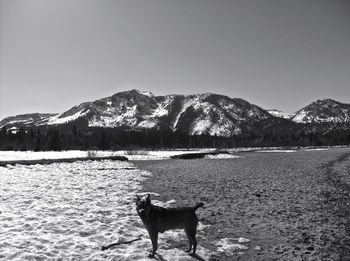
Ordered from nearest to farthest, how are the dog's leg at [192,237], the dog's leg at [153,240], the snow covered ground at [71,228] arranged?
the dog's leg at [153,240], the snow covered ground at [71,228], the dog's leg at [192,237]

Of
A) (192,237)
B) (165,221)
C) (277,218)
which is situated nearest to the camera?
(165,221)

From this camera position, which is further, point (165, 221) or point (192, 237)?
point (192, 237)

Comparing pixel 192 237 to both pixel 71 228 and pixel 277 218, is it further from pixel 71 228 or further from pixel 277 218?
pixel 277 218

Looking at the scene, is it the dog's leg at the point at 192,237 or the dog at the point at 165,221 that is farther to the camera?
the dog's leg at the point at 192,237

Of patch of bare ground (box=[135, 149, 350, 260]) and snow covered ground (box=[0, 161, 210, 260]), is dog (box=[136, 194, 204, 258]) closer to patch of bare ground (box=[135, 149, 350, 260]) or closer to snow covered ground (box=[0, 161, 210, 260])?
snow covered ground (box=[0, 161, 210, 260])

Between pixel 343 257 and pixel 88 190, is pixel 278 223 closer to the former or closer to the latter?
pixel 343 257

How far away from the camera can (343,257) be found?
298 inches

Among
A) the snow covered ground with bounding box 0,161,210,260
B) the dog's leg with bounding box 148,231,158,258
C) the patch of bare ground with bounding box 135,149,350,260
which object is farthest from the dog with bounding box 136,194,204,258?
the patch of bare ground with bounding box 135,149,350,260

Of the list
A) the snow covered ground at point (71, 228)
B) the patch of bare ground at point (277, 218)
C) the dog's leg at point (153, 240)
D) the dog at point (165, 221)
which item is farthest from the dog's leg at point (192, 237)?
the dog's leg at point (153, 240)

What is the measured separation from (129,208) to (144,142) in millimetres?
168533

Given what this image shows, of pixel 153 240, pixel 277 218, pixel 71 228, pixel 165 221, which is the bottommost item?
pixel 277 218

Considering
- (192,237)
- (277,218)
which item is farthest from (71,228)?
(277,218)

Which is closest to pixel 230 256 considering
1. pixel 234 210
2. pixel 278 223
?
pixel 278 223

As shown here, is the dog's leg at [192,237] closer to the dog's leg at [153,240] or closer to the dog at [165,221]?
the dog at [165,221]
